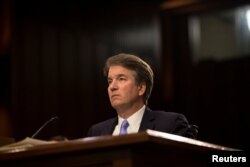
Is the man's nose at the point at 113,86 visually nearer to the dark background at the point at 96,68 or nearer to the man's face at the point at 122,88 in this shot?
the man's face at the point at 122,88

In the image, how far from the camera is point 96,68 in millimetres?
5516

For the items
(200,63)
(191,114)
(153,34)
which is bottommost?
A: (191,114)

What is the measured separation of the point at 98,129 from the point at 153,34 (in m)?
2.76

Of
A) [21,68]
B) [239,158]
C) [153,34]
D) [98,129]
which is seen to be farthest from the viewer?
[153,34]

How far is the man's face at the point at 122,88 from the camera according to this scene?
2.88 meters

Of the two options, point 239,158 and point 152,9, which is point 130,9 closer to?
point 152,9

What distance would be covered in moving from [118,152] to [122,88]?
3.80ft

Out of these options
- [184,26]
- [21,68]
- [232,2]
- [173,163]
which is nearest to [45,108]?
[21,68]

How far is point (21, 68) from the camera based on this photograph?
16.7 ft

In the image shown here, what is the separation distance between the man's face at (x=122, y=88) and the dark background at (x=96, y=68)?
219cm

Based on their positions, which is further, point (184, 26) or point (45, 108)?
point (184, 26)

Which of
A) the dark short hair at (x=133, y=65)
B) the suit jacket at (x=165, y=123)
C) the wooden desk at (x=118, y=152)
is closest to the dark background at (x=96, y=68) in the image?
the dark short hair at (x=133, y=65)

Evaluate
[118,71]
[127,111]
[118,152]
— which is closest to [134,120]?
[127,111]

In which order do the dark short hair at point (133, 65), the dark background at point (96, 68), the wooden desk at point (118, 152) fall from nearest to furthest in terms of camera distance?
the wooden desk at point (118, 152) < the dark short hair at point (133, 65) < the dark background at point (96, 68)
